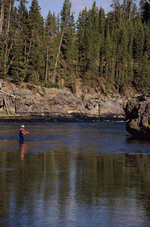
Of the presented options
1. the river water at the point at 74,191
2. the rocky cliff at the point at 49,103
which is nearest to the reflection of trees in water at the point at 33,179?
the river water at the point at 74,191

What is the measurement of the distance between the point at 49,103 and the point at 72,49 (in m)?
29.7

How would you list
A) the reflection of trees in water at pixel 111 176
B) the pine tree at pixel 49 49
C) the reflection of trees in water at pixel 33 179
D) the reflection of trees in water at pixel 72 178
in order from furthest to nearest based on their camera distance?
the pine tree at pixel 49 49, the reflection of trees in water at pixel 111 176, the reflection of trees in water at pixel 72 178, the reflection of trees in water at pixel 33 179

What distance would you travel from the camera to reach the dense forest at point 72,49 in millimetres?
83869

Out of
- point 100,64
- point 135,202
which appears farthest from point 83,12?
point 135,202

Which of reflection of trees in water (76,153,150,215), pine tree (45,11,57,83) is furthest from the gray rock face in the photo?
pine tree (45,11,57,83)

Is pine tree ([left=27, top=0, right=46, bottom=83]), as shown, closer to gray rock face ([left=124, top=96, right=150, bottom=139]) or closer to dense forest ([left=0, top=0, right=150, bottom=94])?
dense forest ([left=0, top=0, right=150, bottom=94])

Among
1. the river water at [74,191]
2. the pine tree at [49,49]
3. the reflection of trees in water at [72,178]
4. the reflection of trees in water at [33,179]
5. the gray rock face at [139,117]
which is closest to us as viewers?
the river water at [74,191]

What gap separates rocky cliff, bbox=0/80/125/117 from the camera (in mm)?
73562

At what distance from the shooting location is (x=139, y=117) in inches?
1203

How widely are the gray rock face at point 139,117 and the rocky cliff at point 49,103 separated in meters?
40.4

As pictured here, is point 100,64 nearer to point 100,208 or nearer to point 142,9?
point 142,9

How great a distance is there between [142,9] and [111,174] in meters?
163

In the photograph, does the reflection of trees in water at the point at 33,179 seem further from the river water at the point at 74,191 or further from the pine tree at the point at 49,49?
the pine tree at the point at 49,49

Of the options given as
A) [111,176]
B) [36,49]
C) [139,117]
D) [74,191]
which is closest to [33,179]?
[74,191]
